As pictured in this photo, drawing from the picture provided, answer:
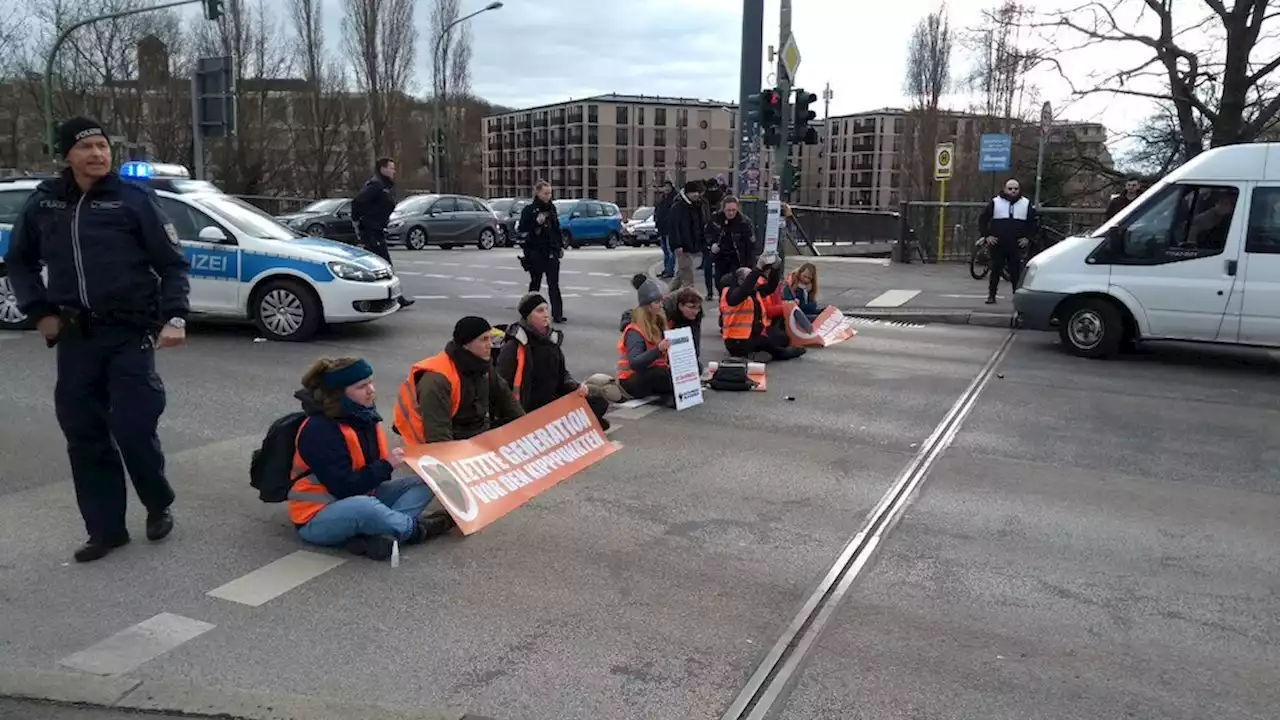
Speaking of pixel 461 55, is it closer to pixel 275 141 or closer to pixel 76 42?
pixel 275 141

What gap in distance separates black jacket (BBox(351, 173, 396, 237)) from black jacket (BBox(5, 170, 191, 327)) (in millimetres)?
8614

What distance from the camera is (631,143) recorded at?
120 m

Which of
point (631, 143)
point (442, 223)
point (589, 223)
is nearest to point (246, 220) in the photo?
point (442, 223)

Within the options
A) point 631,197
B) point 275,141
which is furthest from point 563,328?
point 631,197

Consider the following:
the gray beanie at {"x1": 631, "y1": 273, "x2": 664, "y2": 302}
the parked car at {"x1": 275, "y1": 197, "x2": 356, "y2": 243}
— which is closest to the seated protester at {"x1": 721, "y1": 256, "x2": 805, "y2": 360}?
the gray beanie at {"x1": 631, "y1": 273, "x2": 664, "y2": 302}

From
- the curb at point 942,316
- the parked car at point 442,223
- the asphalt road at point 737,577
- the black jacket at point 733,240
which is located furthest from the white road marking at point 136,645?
the parked car at point 442,223

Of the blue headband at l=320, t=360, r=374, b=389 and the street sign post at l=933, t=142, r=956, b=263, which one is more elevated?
the street sign post at l=933, t=142, r=956, b=263

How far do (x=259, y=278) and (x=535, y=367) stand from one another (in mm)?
5267

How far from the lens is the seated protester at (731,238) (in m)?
13.6

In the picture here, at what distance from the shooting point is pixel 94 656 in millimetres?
3697

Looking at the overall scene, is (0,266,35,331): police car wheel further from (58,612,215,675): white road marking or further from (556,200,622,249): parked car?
(556,200,622,249): parked car

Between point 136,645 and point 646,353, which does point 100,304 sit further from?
point 646,353

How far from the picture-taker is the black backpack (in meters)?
4.73

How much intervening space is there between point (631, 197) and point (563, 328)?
11076 cm
